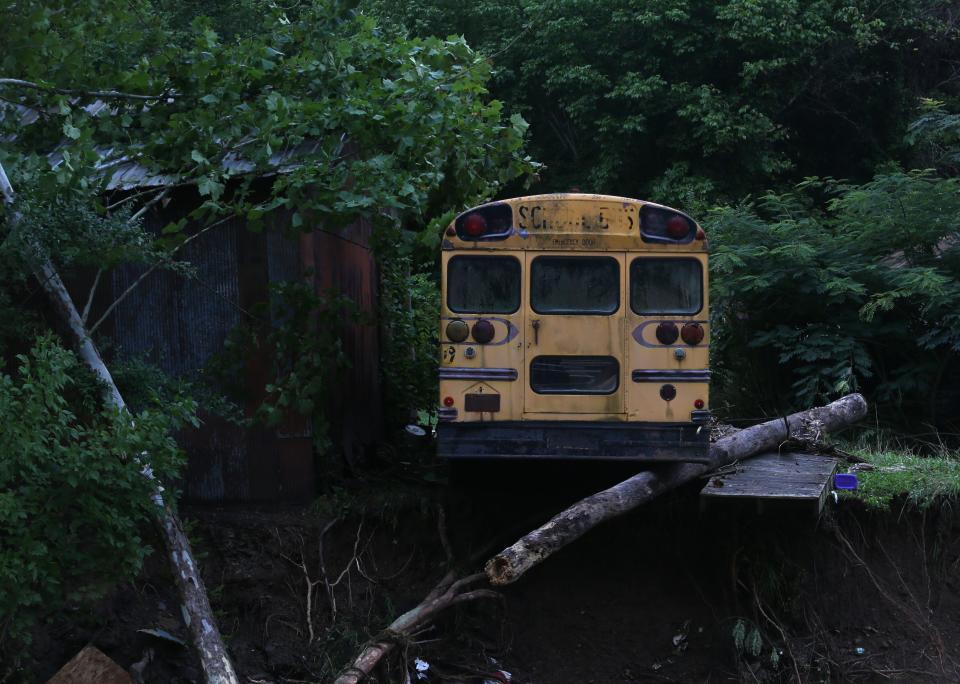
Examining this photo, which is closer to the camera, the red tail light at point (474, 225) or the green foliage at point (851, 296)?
the red tail light at point (474, 225)

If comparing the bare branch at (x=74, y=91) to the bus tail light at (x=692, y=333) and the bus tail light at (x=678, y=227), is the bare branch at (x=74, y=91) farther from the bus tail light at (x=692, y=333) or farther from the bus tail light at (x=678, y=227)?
the bus tail light at (x=692, y=333)

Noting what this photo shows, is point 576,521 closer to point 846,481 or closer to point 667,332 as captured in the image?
point 667,332

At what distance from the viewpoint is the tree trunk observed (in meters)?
7.12

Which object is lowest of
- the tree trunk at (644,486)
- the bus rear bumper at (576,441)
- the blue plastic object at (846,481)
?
the blue plastic object at (846,481)

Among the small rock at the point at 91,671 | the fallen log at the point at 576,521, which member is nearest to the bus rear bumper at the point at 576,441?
the fallen log at the point at 576,521

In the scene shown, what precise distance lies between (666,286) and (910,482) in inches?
122

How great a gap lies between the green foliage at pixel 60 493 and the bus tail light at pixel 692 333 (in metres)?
4.10

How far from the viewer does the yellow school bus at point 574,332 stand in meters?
8.82

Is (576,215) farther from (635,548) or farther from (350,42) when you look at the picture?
(635,548)

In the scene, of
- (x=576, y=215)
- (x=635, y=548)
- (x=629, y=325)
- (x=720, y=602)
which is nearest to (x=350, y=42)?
(x=576, y=215)

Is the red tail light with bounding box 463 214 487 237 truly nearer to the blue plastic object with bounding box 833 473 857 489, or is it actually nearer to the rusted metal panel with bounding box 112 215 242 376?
the rusted metal panel with bounding box 112 215 242 376

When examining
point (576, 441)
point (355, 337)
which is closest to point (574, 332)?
point (576, 441)

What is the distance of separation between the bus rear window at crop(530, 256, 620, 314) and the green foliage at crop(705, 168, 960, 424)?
4747 millimetres

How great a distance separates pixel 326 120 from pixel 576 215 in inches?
84.6
